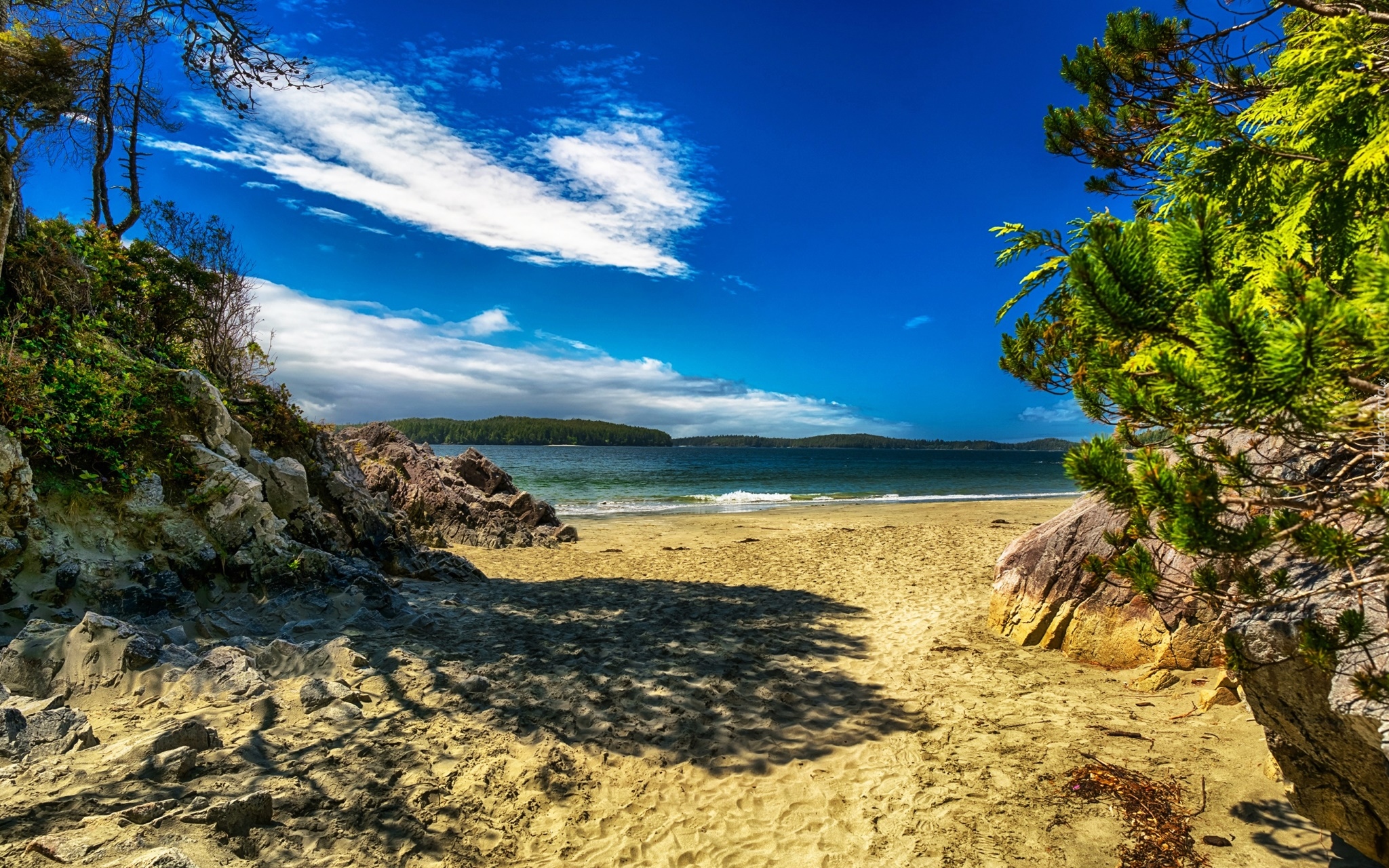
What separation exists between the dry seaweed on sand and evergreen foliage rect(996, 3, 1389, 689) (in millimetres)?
1749

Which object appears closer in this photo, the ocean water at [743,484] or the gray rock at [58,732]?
the gray rock at [58,732]

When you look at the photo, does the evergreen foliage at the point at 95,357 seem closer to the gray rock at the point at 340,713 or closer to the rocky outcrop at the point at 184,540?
the rocky outcrop at the point at 184,540

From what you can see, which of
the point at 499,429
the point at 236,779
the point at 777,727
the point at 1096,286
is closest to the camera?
the point at 1096,286

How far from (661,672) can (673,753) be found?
1.57 m

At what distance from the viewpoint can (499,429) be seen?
147125 mm

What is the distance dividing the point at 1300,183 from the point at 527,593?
32.3 ft

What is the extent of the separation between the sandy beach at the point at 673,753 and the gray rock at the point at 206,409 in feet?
10.3

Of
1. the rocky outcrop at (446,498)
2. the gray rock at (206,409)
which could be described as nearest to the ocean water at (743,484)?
the rocky outcrop at (446,498)

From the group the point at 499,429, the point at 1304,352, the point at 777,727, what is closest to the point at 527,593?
the point at 777,727

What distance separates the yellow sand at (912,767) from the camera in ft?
12.4

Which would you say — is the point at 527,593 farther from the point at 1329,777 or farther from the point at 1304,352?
the point at 1304,352

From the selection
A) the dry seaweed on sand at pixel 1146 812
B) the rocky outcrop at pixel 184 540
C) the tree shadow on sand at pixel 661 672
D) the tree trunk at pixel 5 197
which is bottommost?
the tree shadow on sand at pixel 661 672

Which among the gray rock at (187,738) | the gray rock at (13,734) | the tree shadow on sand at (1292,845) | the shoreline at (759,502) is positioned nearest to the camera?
the tree shadow on sand at (1292,845)

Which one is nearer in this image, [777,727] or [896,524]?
[777,727]
